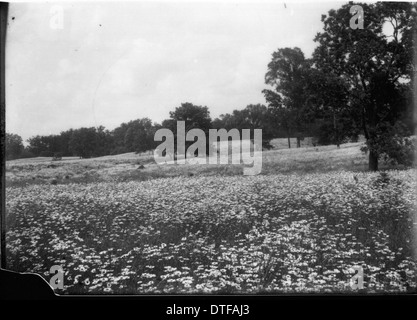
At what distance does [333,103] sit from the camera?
5844mm

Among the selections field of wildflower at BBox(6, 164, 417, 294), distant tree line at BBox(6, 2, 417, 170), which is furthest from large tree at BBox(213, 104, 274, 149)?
field of wildflower at BBox(6, 164, 417, 294)

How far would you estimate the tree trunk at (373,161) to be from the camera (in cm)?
554

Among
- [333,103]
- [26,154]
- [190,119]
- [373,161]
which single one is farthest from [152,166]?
[373,161]

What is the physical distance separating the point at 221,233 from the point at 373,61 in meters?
3.64

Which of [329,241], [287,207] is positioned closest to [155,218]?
[287,207]

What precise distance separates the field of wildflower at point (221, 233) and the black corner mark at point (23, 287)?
1.01 feet

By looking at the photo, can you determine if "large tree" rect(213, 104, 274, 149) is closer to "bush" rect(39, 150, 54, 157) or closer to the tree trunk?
the tree trunk

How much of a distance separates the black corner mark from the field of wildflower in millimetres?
308

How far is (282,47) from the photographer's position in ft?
17.5

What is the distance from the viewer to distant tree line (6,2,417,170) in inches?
211

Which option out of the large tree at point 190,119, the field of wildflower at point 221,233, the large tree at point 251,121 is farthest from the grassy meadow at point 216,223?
the large tree at point 190,119

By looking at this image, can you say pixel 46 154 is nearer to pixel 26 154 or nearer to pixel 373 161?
pixel 26 154
